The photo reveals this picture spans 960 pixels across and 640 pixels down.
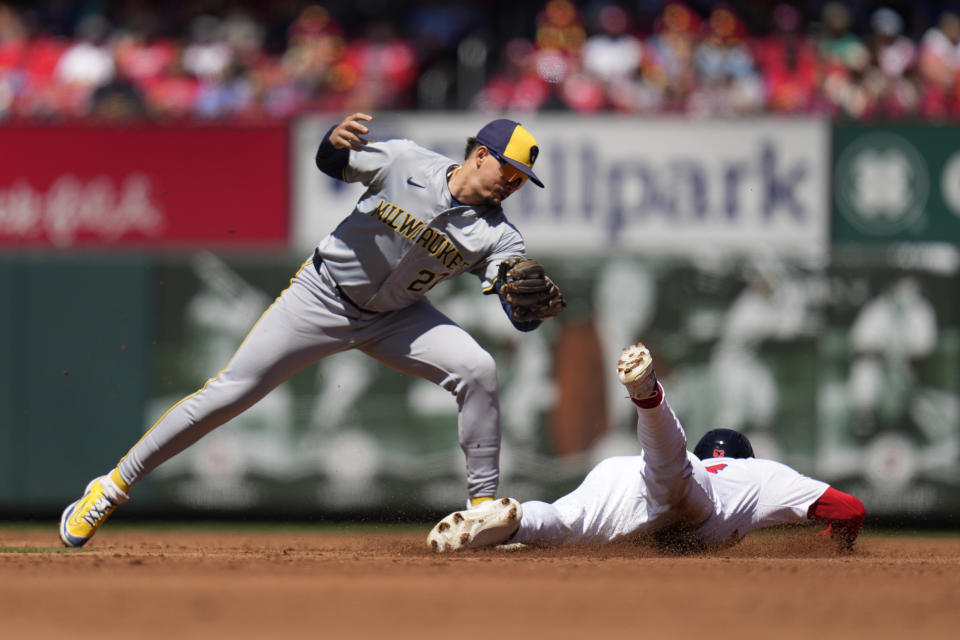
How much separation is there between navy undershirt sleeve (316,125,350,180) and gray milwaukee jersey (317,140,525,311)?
0.10 feet

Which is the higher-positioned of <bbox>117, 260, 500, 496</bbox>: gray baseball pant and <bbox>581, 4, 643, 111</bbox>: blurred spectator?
<bbox>581, 4, 643, 111</bbox>: blurred spectator

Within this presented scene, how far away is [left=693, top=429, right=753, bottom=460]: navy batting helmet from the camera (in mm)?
5770

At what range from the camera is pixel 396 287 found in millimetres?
5137

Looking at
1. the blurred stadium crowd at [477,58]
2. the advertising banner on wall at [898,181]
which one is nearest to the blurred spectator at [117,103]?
the blurred stadium crowd at [477,58]

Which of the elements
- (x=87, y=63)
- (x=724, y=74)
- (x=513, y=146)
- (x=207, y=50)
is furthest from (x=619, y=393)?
(x=87, y=63)

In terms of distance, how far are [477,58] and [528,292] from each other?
5970 mm

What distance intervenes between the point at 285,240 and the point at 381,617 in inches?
248

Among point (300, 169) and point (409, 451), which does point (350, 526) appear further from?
point (300, 169)

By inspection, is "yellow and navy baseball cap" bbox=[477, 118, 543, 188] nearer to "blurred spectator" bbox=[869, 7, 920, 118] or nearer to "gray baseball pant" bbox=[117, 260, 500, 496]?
"gray baseball pant" bbox=[117, 260, 500, 496]

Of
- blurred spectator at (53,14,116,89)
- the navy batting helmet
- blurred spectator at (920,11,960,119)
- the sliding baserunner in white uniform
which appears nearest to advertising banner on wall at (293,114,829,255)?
blurred spectator at (920,11,960,119)

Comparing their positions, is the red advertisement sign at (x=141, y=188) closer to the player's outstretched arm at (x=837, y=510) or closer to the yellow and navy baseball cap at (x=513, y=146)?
the yellow and navy baseball cap at (x=513, y=146)

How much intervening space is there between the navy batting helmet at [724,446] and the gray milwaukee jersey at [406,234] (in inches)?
55.2

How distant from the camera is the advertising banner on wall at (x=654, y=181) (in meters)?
9.66

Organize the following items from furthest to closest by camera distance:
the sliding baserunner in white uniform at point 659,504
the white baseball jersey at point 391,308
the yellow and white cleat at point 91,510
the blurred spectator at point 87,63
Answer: the blurred spectator at point 87,63, the yellow and white cleat at point 91,510, the white baseball jersey at point 391,308, the sliding baserunner in white uniform at point 659,504
